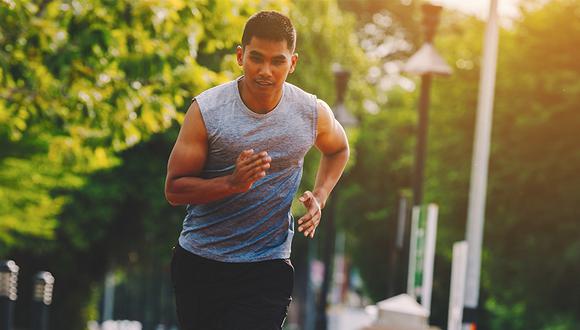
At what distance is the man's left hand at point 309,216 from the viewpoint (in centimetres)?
508

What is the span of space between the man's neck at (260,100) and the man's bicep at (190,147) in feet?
0.64

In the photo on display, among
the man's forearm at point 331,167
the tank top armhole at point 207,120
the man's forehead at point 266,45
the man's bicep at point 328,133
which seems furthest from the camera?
the man's forearm at point 331,167

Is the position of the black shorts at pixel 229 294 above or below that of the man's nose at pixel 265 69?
below

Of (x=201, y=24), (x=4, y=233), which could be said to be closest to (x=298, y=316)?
(x=4, y=233)

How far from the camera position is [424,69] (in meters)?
17.4

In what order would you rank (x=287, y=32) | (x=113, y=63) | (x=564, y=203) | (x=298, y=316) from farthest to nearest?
(x=298, y=316) < (x=564, y=203) < (x=113, y=63) < (x=287, y=32)

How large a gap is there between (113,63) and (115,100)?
448mm

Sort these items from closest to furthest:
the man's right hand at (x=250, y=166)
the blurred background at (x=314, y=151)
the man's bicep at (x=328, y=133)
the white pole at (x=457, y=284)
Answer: the man's right hand at (x=250, y=166)
the man's bicep at (x=328, y=133)
the blurred background at (x=314, y=151)
the white pole at (x=457, y=284)

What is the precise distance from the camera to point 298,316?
47.7m

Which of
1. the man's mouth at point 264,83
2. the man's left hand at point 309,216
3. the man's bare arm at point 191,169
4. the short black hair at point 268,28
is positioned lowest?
the man's left hand at point 309,216

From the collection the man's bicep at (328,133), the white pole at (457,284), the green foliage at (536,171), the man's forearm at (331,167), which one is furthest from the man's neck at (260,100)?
the green foliage at (536,171)

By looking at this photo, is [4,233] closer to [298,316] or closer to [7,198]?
[7,198]

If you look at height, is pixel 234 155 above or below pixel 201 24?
below

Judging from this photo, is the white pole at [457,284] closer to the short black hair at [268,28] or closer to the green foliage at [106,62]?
the green foliage at [106,62]
